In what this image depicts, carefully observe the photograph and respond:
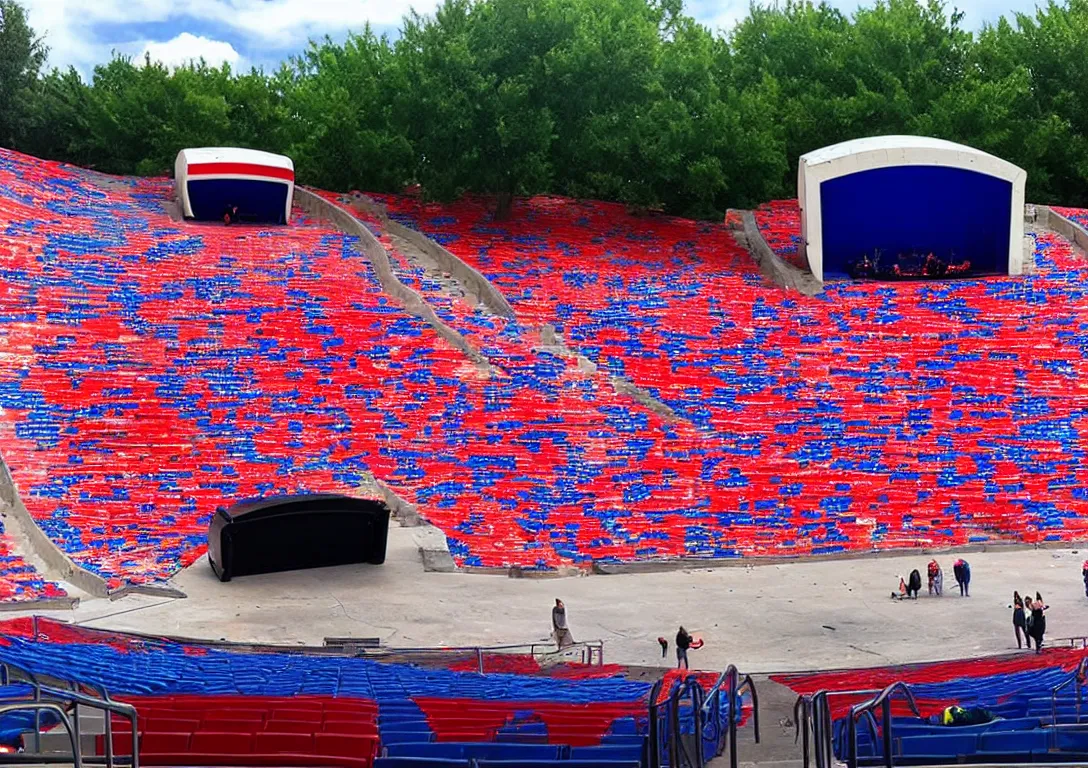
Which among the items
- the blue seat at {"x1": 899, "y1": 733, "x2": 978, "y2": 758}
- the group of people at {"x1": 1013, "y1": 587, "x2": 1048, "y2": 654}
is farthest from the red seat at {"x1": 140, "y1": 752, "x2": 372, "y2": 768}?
the group of people at {"x1": 1013, "y1": 587, "x2": 1048, "y2": 654}

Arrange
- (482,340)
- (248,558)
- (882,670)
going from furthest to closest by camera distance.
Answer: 1. (482,340)
2. (248,558)
3. (882,670)

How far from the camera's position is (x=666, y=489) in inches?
1350

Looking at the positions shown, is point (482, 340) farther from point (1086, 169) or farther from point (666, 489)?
point (1086, 169)

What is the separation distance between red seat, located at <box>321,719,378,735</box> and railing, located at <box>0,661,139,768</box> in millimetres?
1654

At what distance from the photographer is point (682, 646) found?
919 inches

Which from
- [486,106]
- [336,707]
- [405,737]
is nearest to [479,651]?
[336,707]

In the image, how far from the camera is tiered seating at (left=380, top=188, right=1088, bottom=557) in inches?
1315

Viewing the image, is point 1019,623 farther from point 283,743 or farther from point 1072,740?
Answer: point 283,743

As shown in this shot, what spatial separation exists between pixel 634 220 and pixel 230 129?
743 inches

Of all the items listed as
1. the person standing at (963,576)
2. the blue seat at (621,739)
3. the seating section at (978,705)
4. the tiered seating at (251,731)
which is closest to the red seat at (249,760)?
the tiered seating at (251,731)

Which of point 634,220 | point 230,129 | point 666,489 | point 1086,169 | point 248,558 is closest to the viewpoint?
point 248,558

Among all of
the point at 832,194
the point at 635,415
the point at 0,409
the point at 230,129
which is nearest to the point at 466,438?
the point at 635,415

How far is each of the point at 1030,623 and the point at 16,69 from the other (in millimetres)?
52098

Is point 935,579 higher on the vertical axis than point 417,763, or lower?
lower
